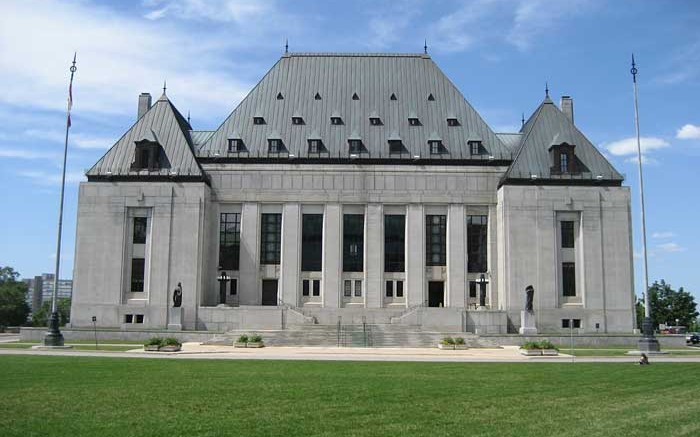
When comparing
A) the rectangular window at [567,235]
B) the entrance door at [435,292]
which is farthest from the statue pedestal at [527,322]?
the entrance door at [435,292]

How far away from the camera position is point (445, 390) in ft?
65.2

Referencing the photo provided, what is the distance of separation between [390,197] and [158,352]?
27518 millimetres

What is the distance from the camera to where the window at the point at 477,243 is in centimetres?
6019

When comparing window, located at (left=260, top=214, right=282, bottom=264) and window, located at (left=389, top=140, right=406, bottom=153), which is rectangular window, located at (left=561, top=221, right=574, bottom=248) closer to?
window, located at (left=389, top=140, right=406, bottom=153)

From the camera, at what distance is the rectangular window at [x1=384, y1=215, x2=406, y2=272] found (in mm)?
60469

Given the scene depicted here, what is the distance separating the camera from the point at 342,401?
695 inches

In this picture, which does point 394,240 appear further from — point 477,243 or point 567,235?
point 567,235

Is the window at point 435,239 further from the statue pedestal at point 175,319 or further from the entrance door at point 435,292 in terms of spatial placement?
the statue pedestal at point 175,319

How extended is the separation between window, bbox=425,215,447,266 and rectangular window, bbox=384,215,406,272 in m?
2.07

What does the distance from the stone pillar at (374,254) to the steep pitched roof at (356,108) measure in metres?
5.23

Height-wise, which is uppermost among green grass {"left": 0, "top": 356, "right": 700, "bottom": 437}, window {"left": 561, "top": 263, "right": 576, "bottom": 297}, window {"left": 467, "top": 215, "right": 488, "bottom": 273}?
window {"left": 467, "top": 215, "right": 488, "bottom": 273}

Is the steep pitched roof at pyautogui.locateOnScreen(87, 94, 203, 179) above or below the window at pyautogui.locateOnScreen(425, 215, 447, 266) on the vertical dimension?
above

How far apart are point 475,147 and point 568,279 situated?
13.8 meters

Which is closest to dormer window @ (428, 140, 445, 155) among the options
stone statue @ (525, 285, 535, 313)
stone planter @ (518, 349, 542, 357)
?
stone statue @ (525, 285, 535, 313)
